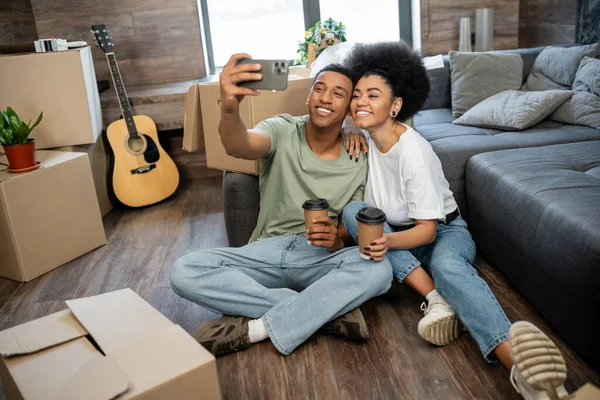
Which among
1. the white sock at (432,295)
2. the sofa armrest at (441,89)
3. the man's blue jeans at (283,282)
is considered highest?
the sofa armrest at (441,89)

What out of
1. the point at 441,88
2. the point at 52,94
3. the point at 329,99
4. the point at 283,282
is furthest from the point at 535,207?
the point at 52,94

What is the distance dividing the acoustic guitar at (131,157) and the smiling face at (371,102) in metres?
1.77

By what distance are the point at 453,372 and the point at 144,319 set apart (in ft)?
2.75

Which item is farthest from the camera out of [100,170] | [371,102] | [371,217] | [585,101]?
[100,170]

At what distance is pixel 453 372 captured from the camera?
1583 mm

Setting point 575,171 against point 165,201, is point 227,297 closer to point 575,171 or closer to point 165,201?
point 575,171

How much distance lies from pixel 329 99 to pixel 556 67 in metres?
1.67

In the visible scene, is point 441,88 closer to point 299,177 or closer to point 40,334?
point 299,177

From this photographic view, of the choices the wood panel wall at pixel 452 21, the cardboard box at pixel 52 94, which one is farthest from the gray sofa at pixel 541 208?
the cardboard box at pixel 52 94

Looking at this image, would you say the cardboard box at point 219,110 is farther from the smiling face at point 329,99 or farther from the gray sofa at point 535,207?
the smiling face at point 329,99

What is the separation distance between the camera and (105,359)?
122cm

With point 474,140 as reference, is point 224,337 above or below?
below

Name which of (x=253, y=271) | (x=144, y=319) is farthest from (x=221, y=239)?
(x=144, y=319)

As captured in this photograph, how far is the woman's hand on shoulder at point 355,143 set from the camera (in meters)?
1.96
